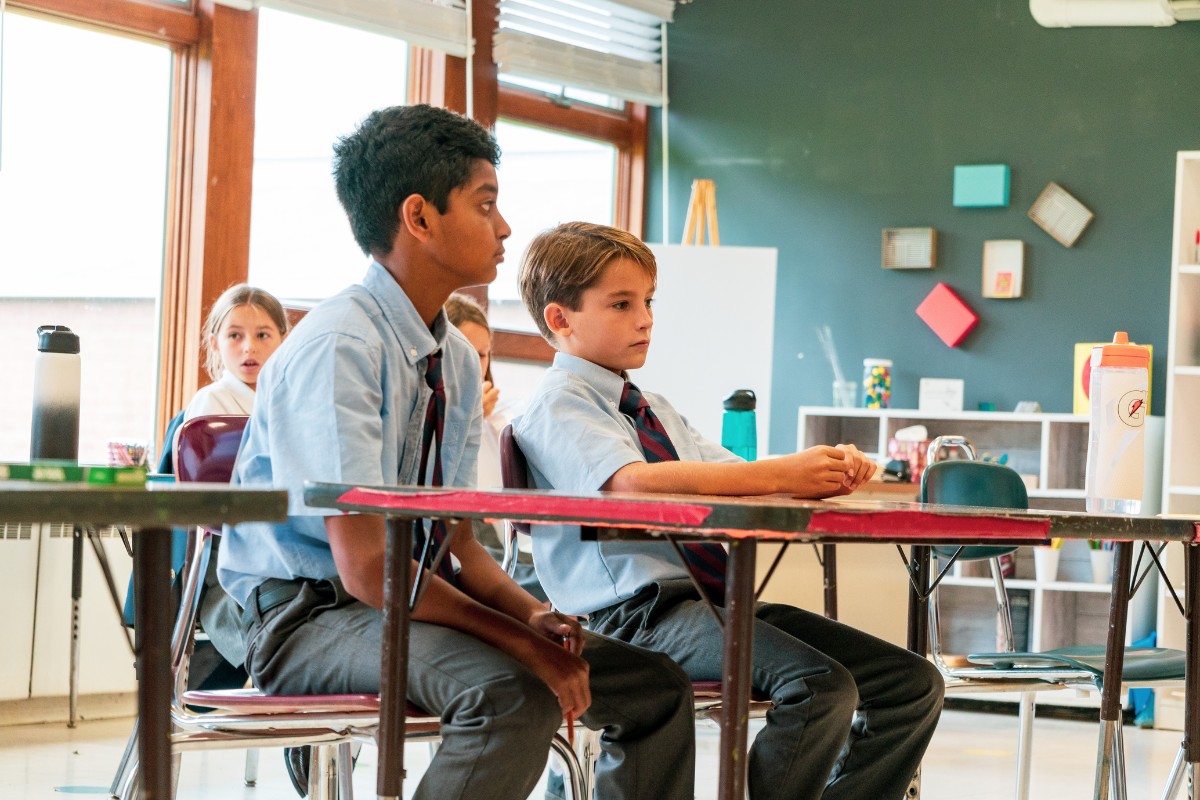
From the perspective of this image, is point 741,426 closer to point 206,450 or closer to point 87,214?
point 206,450

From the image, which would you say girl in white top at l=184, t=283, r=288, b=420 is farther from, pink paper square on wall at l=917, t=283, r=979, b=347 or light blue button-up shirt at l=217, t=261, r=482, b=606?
pink paper square on wall at l=917, t=283, r=979, b=347

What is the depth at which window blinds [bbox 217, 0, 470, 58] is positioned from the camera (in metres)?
4.42

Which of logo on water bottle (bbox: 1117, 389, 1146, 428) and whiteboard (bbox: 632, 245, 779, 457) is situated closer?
logo on water bottle (bbox: 1117, 389, 1146, 428)

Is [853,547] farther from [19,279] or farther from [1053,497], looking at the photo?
[19,279]

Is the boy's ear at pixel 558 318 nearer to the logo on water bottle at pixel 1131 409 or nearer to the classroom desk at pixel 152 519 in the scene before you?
the logo on water bottle at pixel 1131 409

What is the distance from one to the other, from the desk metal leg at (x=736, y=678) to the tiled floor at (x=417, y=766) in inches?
74.9

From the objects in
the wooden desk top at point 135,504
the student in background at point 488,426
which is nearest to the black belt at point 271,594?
the wooden desk top at point 135,504

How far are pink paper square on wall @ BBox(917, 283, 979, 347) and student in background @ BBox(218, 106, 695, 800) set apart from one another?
364 centimetres

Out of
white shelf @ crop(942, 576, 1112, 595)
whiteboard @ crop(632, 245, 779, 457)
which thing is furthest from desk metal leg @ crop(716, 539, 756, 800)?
whiteboard @ crop(632, 245, 779, 457)

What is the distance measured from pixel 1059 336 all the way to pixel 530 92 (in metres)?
2.15

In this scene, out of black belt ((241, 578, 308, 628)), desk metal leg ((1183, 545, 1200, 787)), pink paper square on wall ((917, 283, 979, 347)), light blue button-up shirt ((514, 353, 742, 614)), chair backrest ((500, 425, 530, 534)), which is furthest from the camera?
pink paper square on wall ((917, 283, 979, 347))

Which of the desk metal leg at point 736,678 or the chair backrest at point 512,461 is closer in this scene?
the desk metal leg at point 736,678

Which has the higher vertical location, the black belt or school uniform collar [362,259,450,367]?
school uniform collar [362,259,450,367]

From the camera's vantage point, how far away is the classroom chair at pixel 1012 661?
7.67 feet
